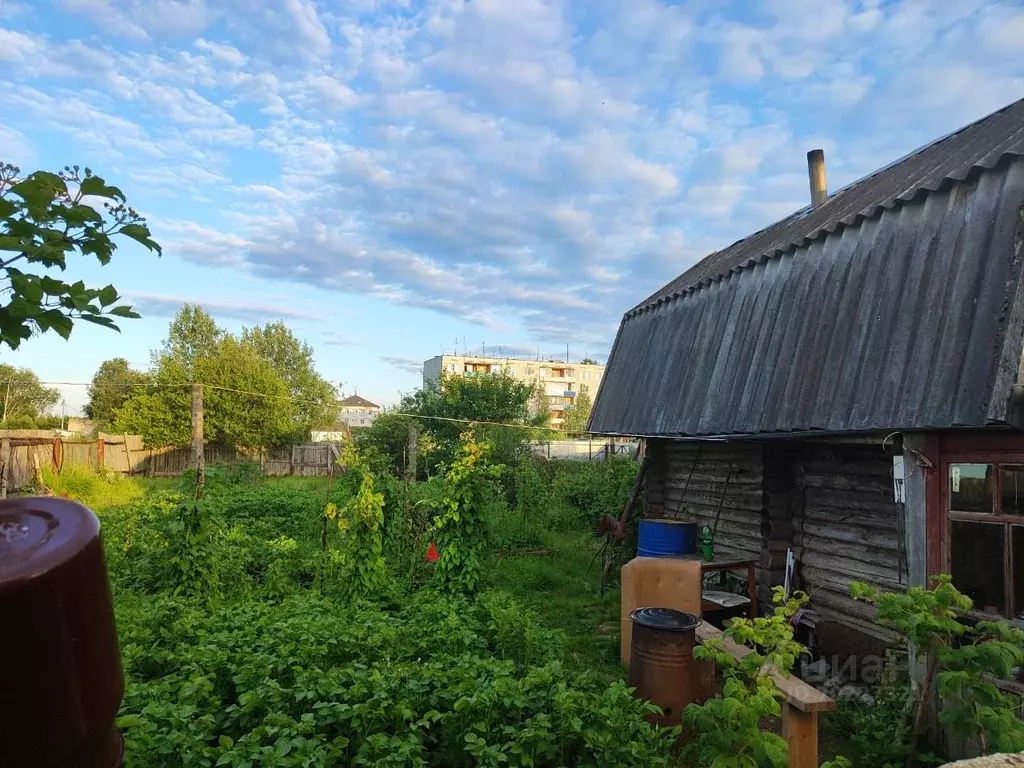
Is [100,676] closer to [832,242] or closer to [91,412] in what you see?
[832,242]

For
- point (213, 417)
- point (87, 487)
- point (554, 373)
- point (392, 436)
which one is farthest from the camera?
point (554, 373)

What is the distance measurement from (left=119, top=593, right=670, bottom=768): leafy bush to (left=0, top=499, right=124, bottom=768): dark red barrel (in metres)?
1.90

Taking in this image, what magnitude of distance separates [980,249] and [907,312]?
703 mm

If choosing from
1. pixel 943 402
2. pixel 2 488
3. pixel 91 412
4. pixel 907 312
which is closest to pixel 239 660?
pixel 943 402

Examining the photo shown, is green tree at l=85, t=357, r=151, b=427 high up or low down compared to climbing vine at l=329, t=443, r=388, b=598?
up

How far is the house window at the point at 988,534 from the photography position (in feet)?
15.8

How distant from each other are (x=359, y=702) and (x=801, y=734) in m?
2.97

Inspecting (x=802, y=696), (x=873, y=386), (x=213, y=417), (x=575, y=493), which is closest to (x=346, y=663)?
(x=802, y=696)

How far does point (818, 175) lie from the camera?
1047 cm

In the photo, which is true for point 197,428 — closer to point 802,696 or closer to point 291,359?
point 802,696

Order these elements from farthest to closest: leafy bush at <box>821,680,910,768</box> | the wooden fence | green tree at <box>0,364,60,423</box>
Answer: green tree at <box>0,364,60,423</box> → the wooden fence → leafy bush at <box>821,680,910,768</box>

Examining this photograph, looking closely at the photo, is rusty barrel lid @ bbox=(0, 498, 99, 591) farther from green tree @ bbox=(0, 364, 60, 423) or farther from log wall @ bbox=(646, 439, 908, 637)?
green tree @ bbox=(0, 364, 60, 423)

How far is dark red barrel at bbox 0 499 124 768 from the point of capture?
84 cm

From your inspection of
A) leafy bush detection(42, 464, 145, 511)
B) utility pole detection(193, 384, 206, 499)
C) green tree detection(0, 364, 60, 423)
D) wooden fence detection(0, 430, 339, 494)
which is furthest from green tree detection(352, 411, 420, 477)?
green tree detection(0, 364, 60, 423)
